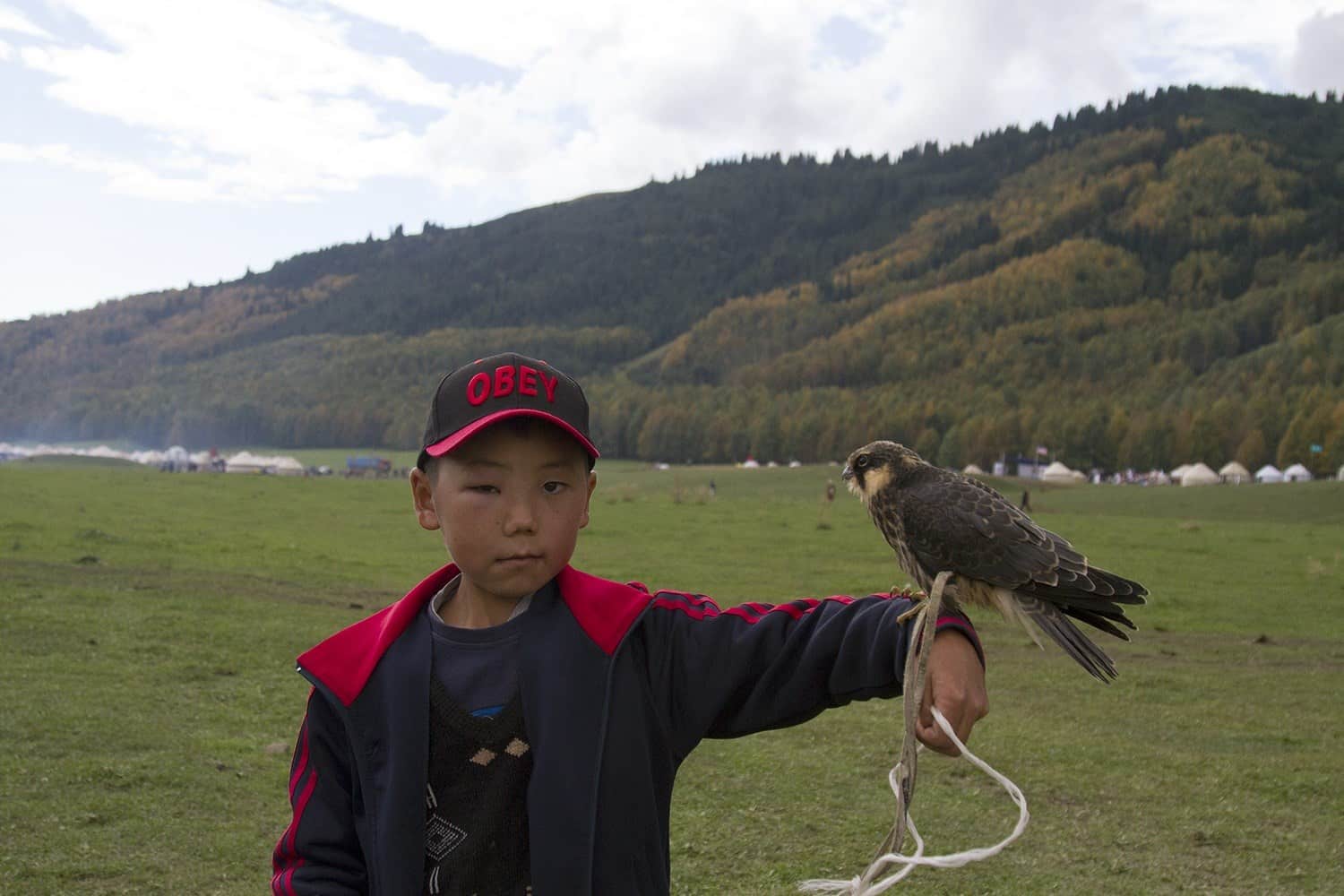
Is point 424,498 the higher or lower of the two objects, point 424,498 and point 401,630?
the higher

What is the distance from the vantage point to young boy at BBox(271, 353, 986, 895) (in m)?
2.38

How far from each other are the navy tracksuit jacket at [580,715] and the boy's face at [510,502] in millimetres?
134

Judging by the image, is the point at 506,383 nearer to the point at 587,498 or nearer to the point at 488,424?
the point at 488,424

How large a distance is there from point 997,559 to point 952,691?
36.9 inches

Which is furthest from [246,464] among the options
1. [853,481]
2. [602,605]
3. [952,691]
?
[952,691]

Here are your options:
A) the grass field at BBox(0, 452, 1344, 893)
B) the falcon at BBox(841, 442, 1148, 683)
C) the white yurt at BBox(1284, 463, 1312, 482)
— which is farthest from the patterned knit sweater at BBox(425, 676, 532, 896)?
the white yurt at BBox(1284, 463, 1312, 482)

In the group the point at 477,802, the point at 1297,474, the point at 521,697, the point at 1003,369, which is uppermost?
the point at 1003,369

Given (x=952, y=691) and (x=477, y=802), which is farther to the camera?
(x=477, y=802)

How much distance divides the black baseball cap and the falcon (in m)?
0.95

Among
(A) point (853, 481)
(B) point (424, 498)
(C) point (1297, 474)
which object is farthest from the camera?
(C) point (1297, 474)

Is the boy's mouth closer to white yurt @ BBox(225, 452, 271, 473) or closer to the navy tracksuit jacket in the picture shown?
the navy tracksuit jacket

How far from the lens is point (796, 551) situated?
24.7 m

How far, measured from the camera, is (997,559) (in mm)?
2828

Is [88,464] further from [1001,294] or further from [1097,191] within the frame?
[1097,191]
